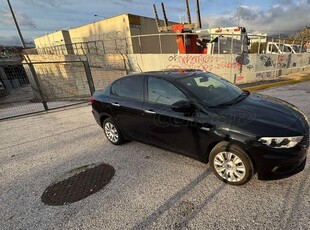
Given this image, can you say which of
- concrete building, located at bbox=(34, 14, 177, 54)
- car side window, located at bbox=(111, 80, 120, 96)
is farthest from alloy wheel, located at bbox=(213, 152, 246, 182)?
concrete building, located at bbox=(34, 14, 177, 54)

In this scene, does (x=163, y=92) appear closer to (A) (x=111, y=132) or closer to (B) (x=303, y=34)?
(A) (x=111, y=132)

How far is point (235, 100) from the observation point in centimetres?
304

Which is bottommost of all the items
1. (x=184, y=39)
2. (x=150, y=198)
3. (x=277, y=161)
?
(x=150, y=198)

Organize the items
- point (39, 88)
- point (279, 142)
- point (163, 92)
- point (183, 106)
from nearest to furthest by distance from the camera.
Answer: point (279, 142), point (183, 106), point (163, 92), point (39, 88)

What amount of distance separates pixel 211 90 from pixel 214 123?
0.83m

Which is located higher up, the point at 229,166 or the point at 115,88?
the point at 115,88

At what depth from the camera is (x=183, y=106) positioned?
Answer: 2754mm

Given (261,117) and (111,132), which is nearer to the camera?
(261,117)

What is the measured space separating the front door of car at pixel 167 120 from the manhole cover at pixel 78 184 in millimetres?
969

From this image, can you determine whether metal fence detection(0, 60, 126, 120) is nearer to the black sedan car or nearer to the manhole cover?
the manhole cover

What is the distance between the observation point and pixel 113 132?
159 inches

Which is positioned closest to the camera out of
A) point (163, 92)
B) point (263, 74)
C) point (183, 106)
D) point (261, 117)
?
point (261, 117)

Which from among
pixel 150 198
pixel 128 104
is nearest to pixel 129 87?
pixel 128 104

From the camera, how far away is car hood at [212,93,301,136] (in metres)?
2.29
